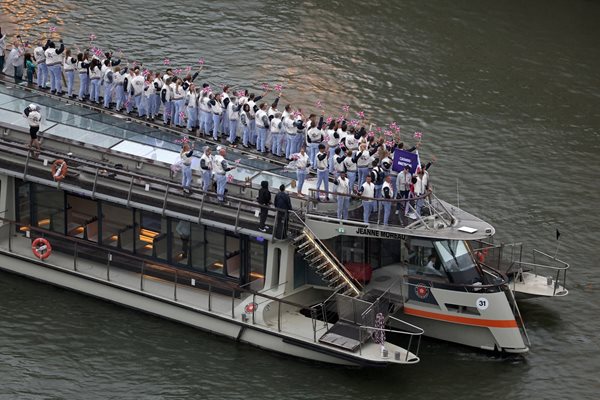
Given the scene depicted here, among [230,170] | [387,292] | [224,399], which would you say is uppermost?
[230,170]

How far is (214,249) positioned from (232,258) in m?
0.74

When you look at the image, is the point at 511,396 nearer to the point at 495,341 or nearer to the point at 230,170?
the point at 495,341

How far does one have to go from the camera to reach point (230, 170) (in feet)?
148

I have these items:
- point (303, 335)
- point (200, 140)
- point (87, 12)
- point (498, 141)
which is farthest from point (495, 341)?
point (87, 12)

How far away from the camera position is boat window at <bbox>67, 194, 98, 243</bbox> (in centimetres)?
4659

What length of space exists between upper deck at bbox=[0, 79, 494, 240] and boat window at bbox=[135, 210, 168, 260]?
1.01 meters

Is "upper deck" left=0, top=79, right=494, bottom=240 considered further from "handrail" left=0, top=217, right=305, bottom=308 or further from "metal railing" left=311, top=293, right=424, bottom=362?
"metal railing" left=311, top=293, right=424, bottom=362

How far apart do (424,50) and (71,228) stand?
2912cm

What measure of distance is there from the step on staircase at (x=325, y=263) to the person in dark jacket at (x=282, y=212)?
51 cm

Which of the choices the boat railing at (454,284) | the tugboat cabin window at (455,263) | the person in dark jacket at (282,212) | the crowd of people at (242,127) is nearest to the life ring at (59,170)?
the crowd of people at (242,127)

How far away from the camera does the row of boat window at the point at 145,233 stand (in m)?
44.1

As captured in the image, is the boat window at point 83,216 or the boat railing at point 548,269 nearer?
the boat railing at point 548,269

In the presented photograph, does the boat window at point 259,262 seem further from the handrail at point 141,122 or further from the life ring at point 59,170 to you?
the life ring at point 59,170

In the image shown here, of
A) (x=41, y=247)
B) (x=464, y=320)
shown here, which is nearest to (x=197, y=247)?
(x=41, y=247)
